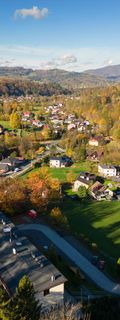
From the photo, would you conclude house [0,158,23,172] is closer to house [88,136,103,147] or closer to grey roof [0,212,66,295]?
house [88,136,103,147]

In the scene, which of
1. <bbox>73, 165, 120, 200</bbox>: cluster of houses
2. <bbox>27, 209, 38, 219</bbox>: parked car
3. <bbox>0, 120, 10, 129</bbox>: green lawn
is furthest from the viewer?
<bbox>0, 120, 10, 129</bbox>: green lawn

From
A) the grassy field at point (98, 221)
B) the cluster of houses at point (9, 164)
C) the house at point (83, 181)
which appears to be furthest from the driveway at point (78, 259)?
the cluster of houses at point (9, 164)

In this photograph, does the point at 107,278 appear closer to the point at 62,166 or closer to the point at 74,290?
the point at 74,290

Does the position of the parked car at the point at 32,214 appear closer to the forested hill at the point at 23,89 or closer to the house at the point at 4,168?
the house at the point at 4,168

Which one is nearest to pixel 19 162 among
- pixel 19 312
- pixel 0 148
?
pixel 0 148

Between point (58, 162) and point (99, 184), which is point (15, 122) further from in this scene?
point (99, 184)

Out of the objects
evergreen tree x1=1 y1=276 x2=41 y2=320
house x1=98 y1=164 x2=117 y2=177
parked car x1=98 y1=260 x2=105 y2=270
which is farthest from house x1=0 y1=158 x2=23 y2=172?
evergreen tree x1=1 y1=276 x2=41 y2=320

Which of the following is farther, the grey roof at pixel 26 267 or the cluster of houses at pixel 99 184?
the cluster of houses at pixel 99 184
